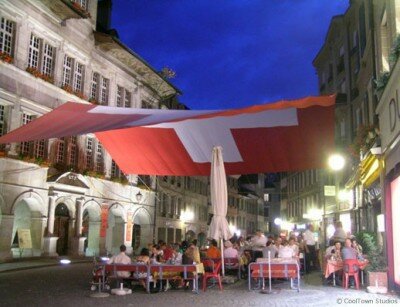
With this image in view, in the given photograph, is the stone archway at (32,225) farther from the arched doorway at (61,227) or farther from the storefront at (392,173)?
the storefront at (392,173)

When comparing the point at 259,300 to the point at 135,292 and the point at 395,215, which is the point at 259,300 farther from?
the point at 395,215

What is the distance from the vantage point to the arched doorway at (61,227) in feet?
86.5

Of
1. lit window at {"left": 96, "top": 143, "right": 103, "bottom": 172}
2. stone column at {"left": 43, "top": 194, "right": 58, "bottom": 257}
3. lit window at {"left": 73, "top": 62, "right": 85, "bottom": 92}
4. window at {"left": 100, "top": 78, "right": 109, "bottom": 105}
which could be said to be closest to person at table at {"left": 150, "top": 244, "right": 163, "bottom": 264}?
stone column at {"left": 43, "top": 194, "right": 58, "bottom": 257}

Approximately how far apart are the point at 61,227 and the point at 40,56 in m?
9.53

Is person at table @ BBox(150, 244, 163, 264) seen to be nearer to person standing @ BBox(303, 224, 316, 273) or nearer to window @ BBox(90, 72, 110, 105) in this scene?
person standing @ BBox(303, 224, 316, 273)

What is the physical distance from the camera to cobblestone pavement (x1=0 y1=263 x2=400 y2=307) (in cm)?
992

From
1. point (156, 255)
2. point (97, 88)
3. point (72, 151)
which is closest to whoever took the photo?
point (156, 255)

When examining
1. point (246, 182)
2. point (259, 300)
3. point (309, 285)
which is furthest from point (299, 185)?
point (259, 300)

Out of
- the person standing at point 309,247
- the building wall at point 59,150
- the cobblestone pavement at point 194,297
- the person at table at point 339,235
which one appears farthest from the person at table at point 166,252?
the building wall at point 59,150

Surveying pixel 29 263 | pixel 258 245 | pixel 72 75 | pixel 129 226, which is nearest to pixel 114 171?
pixel 129 226

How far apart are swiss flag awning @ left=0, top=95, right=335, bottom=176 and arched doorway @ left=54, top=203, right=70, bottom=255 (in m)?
11.3

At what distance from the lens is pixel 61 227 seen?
1053 inches

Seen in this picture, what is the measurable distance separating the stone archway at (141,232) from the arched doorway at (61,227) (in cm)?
881

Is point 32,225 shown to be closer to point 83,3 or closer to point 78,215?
point 78,215
